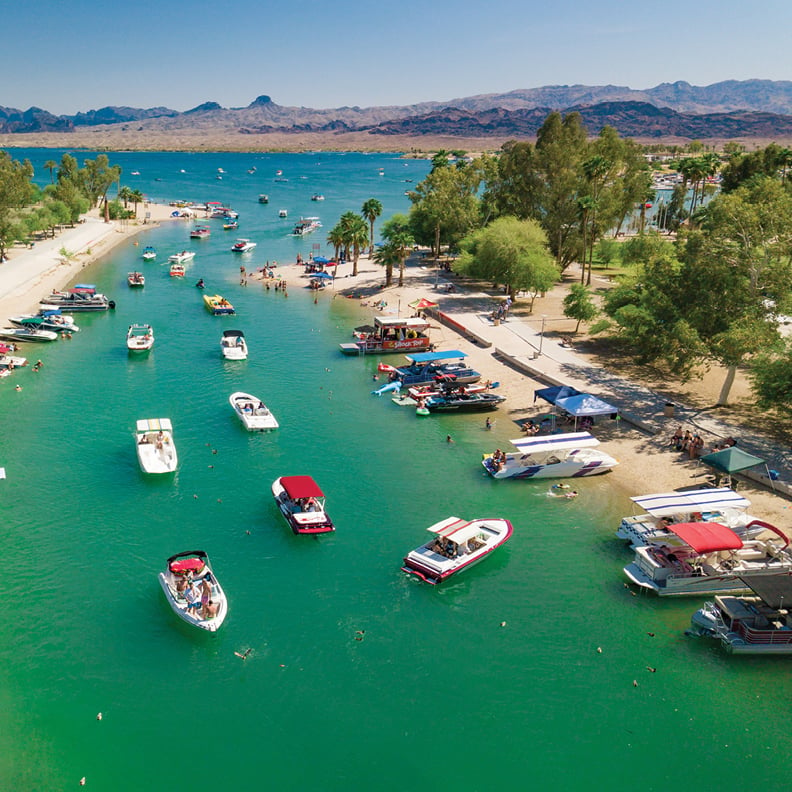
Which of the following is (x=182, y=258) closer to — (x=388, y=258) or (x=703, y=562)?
(x=388, y=258)

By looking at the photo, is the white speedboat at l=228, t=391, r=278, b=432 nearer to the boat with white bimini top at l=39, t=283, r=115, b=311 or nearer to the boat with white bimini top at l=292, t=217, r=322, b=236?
the boat with white bimini top at l=39, t=283, r=115, b=311

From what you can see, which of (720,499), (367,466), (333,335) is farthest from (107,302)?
(720,499)

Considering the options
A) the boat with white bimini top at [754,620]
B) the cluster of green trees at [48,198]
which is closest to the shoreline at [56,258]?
the cluster of green trees at [48,198]

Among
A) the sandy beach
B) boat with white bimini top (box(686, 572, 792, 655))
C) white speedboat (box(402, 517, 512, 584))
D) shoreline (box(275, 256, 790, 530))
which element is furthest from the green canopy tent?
white speedboat (box(402, 517, 512, 584))

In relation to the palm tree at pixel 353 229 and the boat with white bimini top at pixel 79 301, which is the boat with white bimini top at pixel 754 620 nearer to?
the boat with white bimini top at pixel 79 301

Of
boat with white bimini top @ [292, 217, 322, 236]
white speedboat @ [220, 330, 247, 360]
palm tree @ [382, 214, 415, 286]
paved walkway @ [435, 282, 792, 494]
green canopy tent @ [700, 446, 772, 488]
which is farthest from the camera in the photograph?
boat with white bimini top @ [292, 217, 322, 236]
